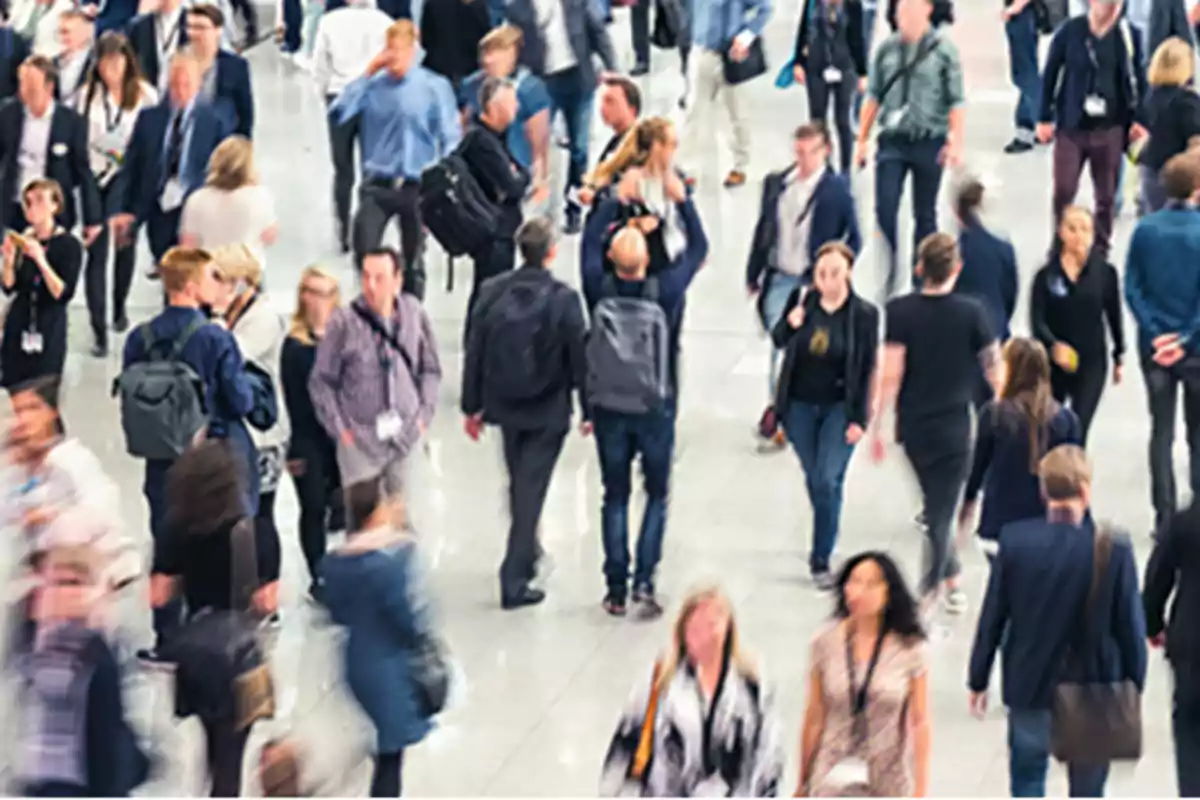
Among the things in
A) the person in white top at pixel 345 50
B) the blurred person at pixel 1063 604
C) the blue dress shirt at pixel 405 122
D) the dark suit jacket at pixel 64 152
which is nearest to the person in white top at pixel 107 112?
the dark suit jacket at pixel 64 152

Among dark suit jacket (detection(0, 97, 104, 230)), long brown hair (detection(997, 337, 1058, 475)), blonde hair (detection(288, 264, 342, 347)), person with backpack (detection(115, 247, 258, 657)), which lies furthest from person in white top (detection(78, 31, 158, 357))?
long brown hair (detection(997, 337, 1058, 475))

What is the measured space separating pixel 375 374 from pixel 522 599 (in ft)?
4.10

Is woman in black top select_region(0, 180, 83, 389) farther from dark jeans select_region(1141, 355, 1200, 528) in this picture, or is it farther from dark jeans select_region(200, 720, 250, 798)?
dark jeans select_region(1141, 355, 1200, 528)

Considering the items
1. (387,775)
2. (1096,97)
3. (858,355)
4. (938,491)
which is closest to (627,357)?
(858,355)

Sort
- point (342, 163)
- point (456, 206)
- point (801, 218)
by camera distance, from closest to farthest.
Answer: point (801, 218), point (456, 206), point (342, 163)

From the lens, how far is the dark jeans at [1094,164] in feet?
47.6

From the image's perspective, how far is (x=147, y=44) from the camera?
15.5 metres

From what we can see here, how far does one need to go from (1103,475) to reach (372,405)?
3.74 metres

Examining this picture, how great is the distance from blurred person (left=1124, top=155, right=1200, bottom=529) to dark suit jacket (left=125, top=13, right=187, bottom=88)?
6570 millimetres

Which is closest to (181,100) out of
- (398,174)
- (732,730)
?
(398,174)

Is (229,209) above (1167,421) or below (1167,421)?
above

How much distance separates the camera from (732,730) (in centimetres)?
748

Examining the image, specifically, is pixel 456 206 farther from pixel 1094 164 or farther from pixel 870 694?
pixel 870 694

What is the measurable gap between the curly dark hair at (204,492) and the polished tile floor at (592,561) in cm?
97
